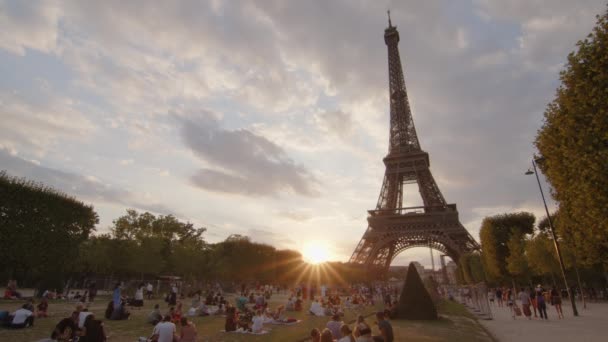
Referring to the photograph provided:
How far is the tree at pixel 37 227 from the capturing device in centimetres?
2334

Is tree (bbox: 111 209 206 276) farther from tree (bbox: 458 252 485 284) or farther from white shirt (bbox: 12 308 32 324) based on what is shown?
tree (bbox: 458 252 485 284)

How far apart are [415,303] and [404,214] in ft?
120

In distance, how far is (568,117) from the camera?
11.7 metres

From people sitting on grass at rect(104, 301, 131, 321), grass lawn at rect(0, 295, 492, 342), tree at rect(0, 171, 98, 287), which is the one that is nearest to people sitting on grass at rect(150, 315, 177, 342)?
grass lawn at rect(0, 295, 492, 342)

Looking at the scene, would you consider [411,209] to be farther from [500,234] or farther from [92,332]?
[92,332]

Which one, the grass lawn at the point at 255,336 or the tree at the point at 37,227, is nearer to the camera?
the grass lawn at the point at 255,336

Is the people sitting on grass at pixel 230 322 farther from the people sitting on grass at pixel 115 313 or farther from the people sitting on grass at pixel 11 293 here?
the people sitting on grass at pixel 11 293

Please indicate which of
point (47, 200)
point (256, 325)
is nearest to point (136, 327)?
point (256, 325)

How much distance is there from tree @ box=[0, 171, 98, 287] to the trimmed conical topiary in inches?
1035

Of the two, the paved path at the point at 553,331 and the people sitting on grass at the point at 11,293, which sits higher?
the people sitting on grass at the point at 11,293

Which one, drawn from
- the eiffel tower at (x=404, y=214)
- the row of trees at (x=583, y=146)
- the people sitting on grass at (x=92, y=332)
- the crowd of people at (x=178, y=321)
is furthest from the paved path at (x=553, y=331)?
the eiffel tower at (x=404, y=214)

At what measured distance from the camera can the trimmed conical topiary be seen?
60.7 ft

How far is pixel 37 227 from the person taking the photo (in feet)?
81.6

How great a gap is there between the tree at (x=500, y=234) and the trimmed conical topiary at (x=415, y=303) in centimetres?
2276
